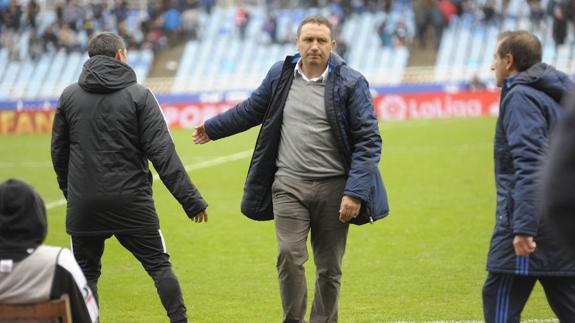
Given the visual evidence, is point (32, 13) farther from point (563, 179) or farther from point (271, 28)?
point (563, 179)

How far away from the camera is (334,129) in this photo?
6.72m

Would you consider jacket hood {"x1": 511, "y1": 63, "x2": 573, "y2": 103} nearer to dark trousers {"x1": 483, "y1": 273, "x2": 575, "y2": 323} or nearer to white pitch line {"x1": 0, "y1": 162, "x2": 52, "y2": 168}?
dark trousers {"x1": 483, "y1": 273, "x2": 575, "y2": 323}

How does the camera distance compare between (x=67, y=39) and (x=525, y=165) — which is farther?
(x=67, y=39)

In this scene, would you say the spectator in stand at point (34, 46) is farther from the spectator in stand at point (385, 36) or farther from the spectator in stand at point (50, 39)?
the spectator in stand at point (385, 36)

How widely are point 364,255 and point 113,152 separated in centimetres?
496

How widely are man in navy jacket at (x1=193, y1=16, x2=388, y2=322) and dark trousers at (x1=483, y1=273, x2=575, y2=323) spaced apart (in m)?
1.16

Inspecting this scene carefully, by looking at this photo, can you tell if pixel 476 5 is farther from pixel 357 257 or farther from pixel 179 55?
pixel 357 257

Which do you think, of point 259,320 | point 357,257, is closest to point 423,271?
point 357,257

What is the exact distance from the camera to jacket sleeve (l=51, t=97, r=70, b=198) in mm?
6836

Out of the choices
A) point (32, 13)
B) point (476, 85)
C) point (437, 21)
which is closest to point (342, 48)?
point (437, 21)

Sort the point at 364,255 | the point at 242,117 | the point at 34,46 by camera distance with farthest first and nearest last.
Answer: the point at 34,46 → the point at 364,255 → the point at 242,117

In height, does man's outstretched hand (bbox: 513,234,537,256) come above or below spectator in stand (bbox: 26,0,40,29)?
below

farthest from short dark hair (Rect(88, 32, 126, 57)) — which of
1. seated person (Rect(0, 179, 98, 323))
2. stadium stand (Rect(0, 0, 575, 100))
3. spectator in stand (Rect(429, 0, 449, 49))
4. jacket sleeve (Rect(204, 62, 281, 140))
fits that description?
spectator in stand (Rect(429, 0, 449, 49))

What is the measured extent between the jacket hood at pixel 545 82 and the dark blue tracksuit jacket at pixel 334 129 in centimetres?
132
